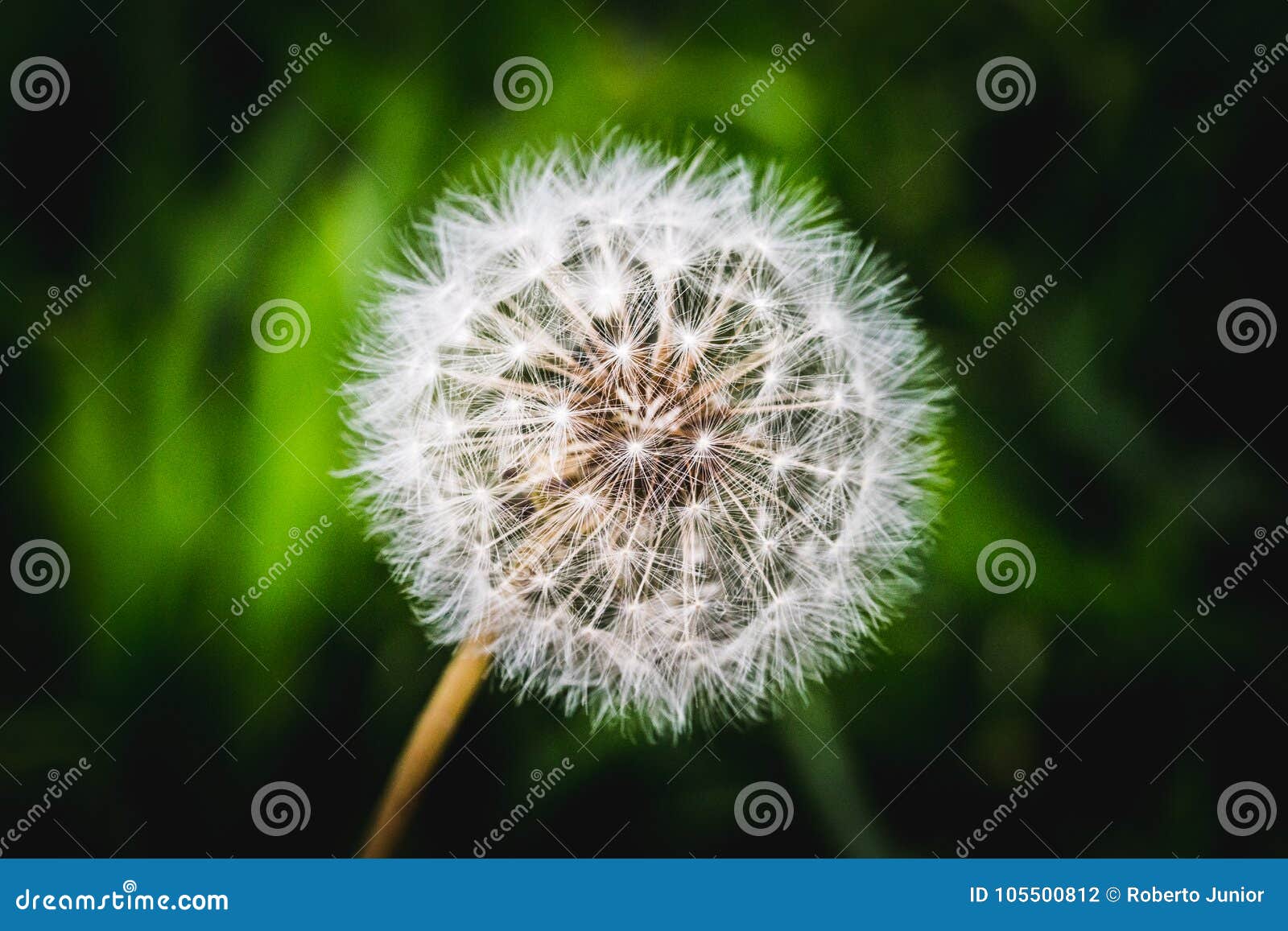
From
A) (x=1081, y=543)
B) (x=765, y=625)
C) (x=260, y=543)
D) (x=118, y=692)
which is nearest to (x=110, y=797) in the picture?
(x=118, y=692)

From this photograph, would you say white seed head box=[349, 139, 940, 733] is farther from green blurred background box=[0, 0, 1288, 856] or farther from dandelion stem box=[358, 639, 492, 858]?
green blurred background box=[0, 0, 1288, 856]

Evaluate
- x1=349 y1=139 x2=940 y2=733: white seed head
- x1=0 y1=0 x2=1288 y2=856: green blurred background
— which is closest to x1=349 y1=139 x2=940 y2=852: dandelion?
Result: x1=349 y1=139 x2=940 y2=733: white seed head

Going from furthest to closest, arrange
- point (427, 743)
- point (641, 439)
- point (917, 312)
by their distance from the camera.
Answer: point (917, 312) < point (427, 743) < point (641, 439)

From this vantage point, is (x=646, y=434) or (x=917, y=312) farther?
(x=917, y=312)

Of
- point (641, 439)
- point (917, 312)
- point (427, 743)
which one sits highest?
point (917, 312)

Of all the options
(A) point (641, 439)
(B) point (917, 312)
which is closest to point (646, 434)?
(A) point (641, 439)

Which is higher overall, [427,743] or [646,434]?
[646,434]

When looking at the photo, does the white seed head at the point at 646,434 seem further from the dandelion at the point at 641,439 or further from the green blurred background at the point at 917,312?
the green blurred background at the point at 917,312

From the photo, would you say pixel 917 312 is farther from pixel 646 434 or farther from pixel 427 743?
pixel 427 743
